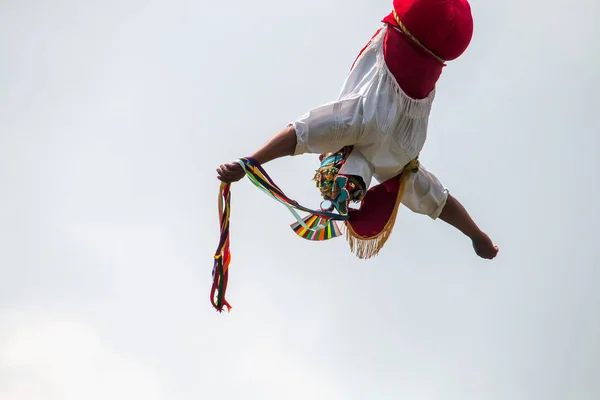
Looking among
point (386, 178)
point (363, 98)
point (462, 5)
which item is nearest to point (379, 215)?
point (386, 178)

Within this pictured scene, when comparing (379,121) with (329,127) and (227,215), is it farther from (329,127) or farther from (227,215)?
(227,215)

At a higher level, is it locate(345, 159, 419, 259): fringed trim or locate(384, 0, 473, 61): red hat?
locate(384, 0, 473, 61): red hat

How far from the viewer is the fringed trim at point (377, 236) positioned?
A: 8.27 m

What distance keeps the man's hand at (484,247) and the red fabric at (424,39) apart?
1.44 meters

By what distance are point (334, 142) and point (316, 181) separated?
401mm

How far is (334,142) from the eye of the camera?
7848mm

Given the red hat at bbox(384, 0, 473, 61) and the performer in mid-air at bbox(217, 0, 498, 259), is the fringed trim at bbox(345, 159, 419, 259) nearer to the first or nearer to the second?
the performer in mid-air at bbox(217, 0, 498, 259)

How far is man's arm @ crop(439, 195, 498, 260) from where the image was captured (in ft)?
28.6

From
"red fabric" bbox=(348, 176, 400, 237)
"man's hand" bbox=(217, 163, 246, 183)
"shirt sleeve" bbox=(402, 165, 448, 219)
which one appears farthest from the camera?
"shirt sleeve" bbox=(402, 165, 448, 219)

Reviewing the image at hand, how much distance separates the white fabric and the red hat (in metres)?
0.22

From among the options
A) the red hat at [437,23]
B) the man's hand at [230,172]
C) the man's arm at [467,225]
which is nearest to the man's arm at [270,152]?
the man's hand at [230,172]

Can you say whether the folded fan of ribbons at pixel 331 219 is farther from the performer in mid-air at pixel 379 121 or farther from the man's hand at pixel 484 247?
the man's hand at pixel 484 247

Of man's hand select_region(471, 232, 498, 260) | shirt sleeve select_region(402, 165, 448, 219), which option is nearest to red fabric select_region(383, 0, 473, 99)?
shirt sleeve select_region(402, 165, 448, 219)

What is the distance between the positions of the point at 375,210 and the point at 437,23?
4.60 ft
